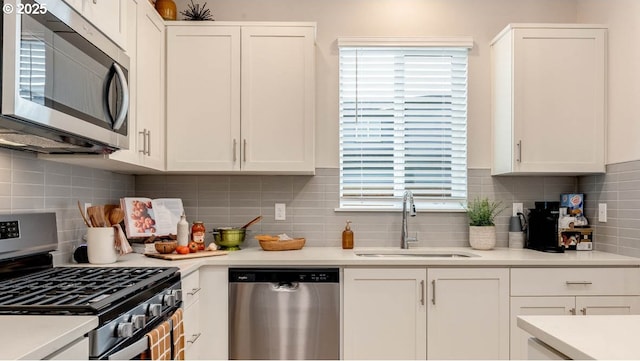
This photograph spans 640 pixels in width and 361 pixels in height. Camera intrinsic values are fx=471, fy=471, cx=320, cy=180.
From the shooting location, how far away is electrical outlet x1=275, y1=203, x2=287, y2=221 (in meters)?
3.22

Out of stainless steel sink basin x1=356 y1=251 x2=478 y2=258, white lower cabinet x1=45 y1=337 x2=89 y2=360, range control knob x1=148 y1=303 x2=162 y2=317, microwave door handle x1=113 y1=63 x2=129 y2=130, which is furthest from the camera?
stainless steel sink basin x1=356 y1=251 x2=478 y2=258

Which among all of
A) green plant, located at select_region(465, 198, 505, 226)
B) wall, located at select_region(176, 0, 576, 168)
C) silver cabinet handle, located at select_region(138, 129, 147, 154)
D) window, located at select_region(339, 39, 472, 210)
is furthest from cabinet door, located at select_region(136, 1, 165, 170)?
green plant, located at select_region(465, 198, 505, 226)

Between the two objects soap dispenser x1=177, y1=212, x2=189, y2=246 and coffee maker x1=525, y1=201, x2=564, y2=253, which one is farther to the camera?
coffee maker x1=525, y1=201, x2=564, y2=253

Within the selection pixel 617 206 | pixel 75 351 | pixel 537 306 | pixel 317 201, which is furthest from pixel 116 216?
pixel 617 206

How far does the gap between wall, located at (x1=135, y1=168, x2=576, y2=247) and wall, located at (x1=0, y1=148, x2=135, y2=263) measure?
1.72ft

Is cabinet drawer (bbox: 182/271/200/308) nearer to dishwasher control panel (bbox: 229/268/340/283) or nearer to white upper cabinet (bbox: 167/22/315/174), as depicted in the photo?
dishwasher control panel (bbox: 229/268/340/283)

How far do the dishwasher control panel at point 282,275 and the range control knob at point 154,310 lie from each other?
2.73 ft

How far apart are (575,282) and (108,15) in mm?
2700

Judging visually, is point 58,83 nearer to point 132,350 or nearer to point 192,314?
point 132,350

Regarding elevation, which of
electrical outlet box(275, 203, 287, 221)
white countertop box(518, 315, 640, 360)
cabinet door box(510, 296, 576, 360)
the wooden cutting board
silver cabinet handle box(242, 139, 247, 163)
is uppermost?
silver cabinet handle box(242, 139, 247, 163)

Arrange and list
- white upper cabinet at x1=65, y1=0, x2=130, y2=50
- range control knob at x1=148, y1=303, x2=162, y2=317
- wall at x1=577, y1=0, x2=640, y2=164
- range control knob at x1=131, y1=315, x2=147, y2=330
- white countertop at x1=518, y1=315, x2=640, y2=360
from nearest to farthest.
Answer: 1. white countertop at x1=518, y1=315, x2=640, y2=360
2. range control knob at x1=131, y1=315, x2=147, y2=330
3. range control knob at x1=148, y1=303, x2=162, y2=317
4. white upper cabinet at x1=65, y1=0, x2=130, y2=50
5. wall at x1=577, y1=0, x2=640, y2=164

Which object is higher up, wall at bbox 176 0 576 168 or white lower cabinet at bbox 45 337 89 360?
wall at bbox 176 0 576 168

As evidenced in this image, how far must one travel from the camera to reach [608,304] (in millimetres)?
2580

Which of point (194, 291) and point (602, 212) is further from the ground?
point (602, 212)
